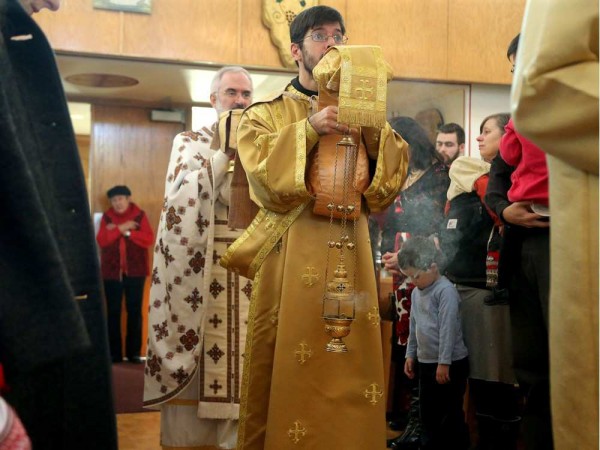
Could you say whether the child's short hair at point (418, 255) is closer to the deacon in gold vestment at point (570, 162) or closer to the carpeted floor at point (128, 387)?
the carpeted floor at point (128, 387)

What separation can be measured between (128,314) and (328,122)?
5723mm

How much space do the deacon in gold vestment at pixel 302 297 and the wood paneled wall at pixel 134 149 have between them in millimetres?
6121

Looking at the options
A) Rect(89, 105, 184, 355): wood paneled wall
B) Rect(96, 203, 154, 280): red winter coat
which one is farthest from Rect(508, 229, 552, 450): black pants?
Rect(89, 105, 184, 355): wood paneled wall

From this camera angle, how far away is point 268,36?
669 centimetres

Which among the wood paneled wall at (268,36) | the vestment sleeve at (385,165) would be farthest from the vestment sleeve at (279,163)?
the wood paneled wall at (268,36)

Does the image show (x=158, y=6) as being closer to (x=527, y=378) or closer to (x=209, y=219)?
(x=209, y=219)

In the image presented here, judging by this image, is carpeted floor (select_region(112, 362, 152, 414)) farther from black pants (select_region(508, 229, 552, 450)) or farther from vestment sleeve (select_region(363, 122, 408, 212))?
black pants (select_region(508, 229, 552, 450))

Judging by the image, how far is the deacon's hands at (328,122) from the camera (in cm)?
274

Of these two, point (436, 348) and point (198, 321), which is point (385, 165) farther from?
point (198, 321)

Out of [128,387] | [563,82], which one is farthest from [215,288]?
[128,387]

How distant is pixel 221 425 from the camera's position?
3891 mm

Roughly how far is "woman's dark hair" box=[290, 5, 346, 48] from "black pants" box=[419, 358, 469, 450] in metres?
1.72

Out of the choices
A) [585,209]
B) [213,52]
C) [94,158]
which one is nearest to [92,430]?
[585,209]

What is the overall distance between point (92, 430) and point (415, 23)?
19.7 feet
